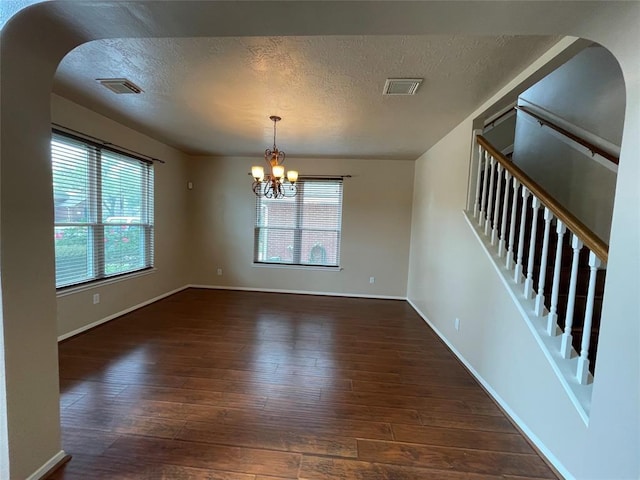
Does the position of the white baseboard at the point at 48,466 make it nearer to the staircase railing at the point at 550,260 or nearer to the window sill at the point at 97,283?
the window sill at the point at 97,283

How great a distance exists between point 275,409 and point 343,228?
11.3 ft

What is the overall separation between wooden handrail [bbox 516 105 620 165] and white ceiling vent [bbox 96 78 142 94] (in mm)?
4020

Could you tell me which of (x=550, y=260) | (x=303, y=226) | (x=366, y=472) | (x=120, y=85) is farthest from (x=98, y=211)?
(x=550, y=260)

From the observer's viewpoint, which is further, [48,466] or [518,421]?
[518,421]

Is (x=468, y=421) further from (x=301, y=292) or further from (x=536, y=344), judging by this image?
(x=301, y=292)

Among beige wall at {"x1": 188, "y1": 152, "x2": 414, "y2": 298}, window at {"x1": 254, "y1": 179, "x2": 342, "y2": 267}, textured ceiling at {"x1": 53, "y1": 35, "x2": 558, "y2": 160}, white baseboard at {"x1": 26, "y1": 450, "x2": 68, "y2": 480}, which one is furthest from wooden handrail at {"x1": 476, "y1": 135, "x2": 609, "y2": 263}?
window at {"x1": 254, "y1": 179, "x2": 342, "y2": 267}

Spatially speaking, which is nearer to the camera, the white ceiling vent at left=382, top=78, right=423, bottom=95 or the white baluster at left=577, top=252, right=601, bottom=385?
the white baluster at left=577, top=252, right=601, bottom=385

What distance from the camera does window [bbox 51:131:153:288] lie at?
2.88 meters

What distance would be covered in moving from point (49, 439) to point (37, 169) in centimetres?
135

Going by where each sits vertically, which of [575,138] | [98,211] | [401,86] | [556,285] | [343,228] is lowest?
[556,285]

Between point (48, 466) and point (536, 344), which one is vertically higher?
point (536, 344)

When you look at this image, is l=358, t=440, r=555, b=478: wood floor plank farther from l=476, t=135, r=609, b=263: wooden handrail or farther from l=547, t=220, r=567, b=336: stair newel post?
l=476, t=135, r=609, b=263: wooden handrail

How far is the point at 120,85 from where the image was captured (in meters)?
2.39

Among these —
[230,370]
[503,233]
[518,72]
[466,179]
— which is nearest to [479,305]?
[503,233]
